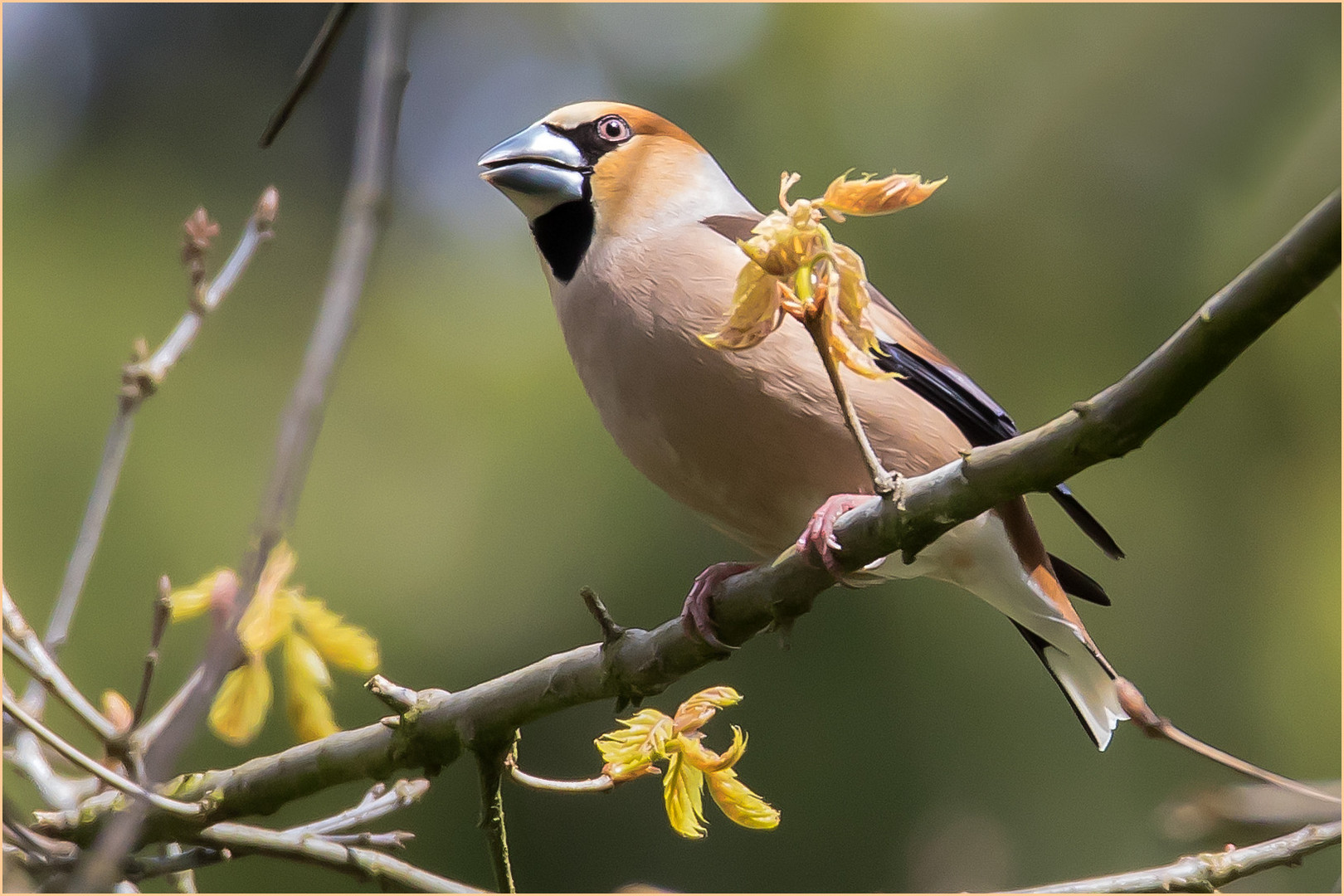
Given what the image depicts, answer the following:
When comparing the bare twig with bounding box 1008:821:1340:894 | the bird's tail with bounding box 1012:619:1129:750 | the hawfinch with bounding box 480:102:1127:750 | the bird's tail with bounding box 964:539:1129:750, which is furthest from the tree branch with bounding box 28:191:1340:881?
the bird's tail with bounding box 1012:619:1129:750

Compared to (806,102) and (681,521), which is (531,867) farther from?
(806,102)

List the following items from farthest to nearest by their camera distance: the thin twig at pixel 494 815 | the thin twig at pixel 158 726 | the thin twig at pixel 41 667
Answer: the thin twig at pixel 494 815
the thin twig at pixel 158 726
the thin twig at pixel 41 667

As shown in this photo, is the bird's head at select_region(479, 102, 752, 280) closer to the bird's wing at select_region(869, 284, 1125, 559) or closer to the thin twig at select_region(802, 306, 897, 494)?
the bird's wing at select_region(869, 284, 1125, 559)

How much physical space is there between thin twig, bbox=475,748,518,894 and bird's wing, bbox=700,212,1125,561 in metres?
1.07

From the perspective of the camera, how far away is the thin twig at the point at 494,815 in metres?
1.83

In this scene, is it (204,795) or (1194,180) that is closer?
(204,795)

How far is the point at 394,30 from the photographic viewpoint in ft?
3.39

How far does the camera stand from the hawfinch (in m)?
2.15

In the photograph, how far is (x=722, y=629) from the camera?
1837 mm

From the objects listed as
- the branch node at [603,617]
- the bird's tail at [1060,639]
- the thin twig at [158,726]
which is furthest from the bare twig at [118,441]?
the bird's tail at [1060,639]

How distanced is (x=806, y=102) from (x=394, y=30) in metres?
6.77

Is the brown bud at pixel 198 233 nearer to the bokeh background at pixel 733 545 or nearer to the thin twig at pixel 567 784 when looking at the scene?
the thin twig at pixel 567 784

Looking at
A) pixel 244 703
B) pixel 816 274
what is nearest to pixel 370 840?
Answer: pixel 244 703

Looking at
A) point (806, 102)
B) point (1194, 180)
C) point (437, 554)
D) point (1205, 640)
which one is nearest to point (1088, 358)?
point (1194, 180)
